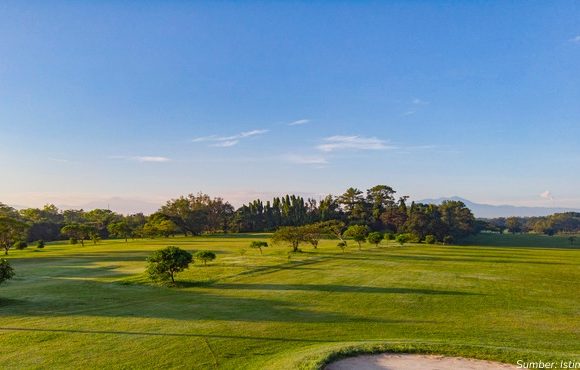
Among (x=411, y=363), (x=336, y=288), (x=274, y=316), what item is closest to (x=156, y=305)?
(x=274, y=316)

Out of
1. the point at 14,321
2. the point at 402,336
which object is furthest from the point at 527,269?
the point at 14,321

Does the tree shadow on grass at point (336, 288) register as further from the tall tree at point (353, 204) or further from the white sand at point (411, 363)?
the tall tree at point (353, 204)

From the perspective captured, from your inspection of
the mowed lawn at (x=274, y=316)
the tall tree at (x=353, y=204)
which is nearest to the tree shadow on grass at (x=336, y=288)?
the mowed lawn at (x=274, y=316)

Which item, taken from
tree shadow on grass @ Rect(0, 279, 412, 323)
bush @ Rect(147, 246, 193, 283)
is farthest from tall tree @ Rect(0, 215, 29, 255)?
bush @ Rect(147, 246, 193, 283)

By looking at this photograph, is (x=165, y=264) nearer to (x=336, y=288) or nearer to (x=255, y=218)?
(x=336, y=288)

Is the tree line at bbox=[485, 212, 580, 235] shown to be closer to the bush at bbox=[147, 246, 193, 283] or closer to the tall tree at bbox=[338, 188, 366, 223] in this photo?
the tall tree at bbox=[338, 188, 366, 223]
